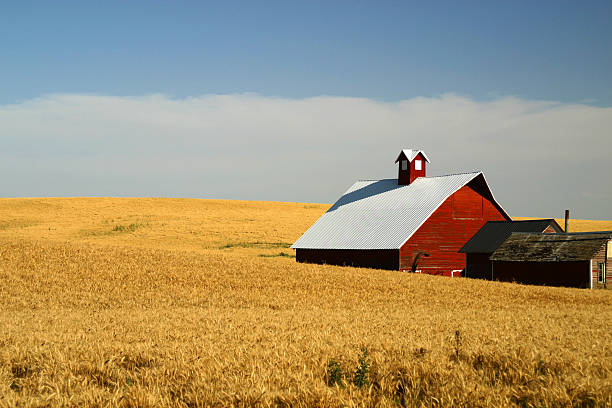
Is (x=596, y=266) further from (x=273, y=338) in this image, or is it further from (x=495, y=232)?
(x=273, y=338)

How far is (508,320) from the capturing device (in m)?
15.8

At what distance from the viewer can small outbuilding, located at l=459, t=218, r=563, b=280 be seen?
4044 cm

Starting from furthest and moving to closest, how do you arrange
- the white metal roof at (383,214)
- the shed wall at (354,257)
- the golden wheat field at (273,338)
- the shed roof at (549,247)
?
the white metal roof at (383,214) < the shed wall at (354,257) < the shed roof at (549,247) < the golden wheat field at (273,338)

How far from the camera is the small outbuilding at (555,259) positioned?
3553 cm

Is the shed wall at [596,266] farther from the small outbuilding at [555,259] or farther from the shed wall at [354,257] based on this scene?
the shed wall at [354,257]

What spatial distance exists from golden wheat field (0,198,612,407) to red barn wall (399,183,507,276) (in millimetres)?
7759

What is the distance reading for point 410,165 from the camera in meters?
45.6

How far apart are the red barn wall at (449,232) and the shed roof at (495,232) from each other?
56cm

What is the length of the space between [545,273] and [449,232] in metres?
6.97

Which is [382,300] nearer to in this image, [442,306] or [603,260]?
[442,306]

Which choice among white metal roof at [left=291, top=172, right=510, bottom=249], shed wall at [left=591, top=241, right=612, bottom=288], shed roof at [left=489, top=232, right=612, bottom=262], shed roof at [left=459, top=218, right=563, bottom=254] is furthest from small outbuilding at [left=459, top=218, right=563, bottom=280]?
shed wall at [left=591, top=241, right=612, bottom=288]

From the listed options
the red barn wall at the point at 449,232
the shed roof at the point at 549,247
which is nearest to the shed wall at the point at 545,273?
the shed roof at the point at 549,247

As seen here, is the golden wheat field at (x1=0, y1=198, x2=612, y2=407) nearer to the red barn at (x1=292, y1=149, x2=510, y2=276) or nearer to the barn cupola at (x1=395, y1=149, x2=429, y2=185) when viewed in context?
the red barn at (x1=292, y1=149, x2=510, y2=276)

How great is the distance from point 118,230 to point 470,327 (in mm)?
58012
